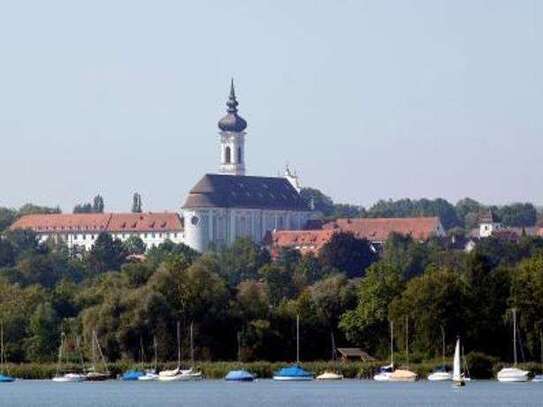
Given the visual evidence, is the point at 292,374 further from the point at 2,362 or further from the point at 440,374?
the point at 2,362

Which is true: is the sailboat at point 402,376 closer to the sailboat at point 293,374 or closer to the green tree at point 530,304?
the sailboat at point 293,374

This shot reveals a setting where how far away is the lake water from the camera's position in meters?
83.1

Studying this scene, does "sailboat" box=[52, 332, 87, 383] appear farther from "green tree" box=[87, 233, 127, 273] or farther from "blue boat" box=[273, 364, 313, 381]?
"green tree" box=[87, 233, 127, 273]

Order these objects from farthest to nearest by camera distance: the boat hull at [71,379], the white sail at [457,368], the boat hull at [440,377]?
the boat hull at [71,379]
the boat hull at [440,377]
the white sail at [457,368]

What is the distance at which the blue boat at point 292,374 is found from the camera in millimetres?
98750

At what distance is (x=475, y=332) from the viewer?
102125 mm

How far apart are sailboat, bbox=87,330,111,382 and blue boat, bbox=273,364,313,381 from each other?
7.13 m

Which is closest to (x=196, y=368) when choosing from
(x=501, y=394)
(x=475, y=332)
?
(x=475, y=332)

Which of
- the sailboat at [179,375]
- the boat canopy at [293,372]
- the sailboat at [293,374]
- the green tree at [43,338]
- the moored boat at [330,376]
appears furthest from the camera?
the green tree at [43,338]

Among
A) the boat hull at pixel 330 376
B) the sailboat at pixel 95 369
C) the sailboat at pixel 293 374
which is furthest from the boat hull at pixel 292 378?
the sailboat at pixel 95 369

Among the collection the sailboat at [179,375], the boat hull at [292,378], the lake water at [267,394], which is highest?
the sailboat at [179,375]

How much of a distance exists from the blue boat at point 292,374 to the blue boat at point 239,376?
1.15 m

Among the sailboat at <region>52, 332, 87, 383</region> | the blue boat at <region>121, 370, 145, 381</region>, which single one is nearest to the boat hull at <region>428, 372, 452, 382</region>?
the blue boat at <region>121, 370, 145, 381</region>

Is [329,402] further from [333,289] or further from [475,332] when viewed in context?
[333,289]
